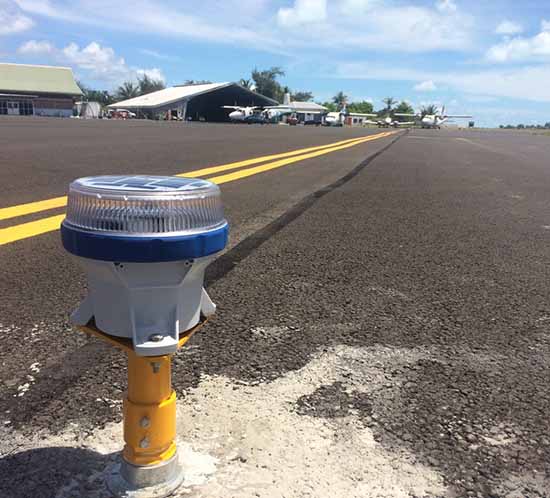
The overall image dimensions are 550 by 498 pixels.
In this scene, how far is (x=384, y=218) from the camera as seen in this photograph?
5695 mm

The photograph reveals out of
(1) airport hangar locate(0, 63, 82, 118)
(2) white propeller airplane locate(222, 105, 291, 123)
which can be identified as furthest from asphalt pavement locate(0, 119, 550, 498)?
(1) airport hangar locate(0, 63, 82, 118)

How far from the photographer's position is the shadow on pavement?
4.84 feet

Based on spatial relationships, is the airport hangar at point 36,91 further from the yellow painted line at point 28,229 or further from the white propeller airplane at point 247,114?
the yellow painted line at point 28,229

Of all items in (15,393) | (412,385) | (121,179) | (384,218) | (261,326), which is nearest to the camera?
(121,179)

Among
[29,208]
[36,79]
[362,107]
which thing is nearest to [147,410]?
[29,208]

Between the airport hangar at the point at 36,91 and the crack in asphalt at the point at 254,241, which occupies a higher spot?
the airport hangar at the point at 36,91

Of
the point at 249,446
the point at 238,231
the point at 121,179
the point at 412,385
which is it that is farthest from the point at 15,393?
the point at 238,231

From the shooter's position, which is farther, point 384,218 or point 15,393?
point 384,218

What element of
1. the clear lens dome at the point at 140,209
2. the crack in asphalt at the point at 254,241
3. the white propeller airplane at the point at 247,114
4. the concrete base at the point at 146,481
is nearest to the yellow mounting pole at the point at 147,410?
the concrete base at the point at 146,481

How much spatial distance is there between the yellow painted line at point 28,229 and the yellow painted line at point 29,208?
0.40 meters

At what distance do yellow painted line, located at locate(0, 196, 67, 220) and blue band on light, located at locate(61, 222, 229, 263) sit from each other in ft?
13.9

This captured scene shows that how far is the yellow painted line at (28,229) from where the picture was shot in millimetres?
4230

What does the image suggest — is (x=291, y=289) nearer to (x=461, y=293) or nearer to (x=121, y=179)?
(x=461, y=293)

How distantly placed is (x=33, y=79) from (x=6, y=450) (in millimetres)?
87338
